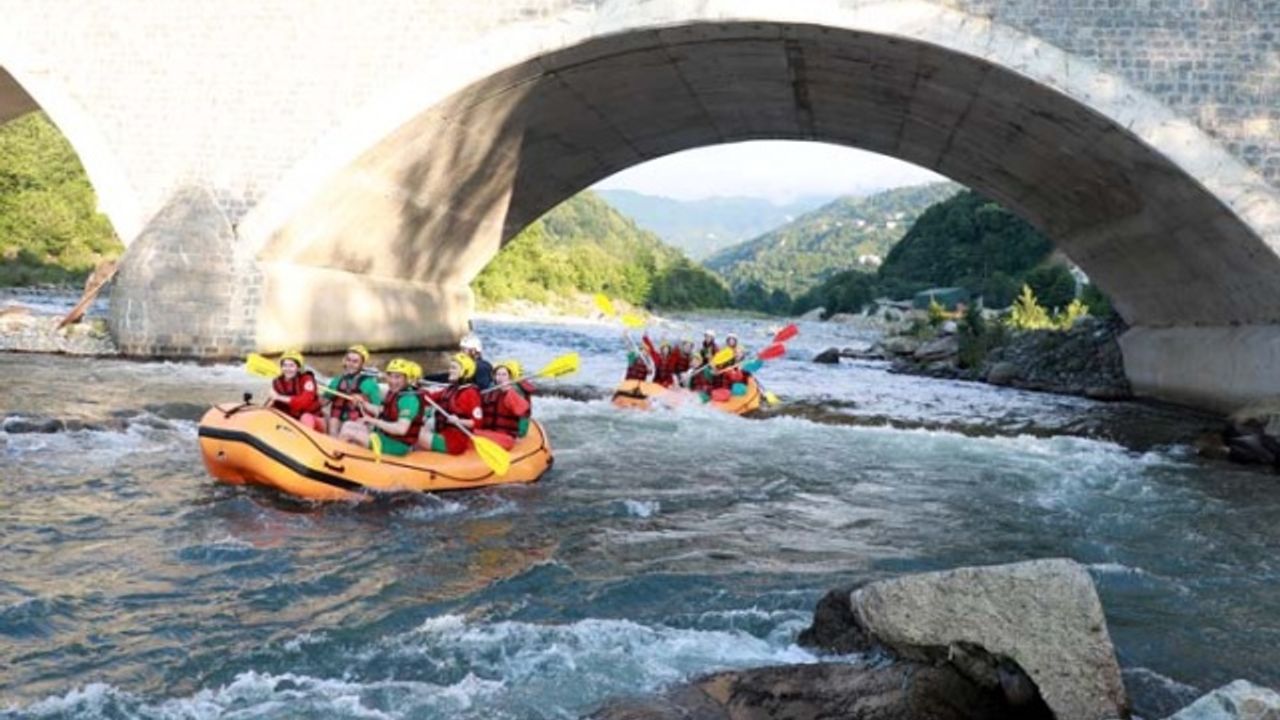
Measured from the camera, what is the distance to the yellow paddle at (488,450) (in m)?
8.38

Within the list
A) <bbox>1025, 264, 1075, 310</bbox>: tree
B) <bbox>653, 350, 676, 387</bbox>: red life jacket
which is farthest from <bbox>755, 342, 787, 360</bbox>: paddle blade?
<bbox>1025, 264, 1075, 310</bbox>: tree

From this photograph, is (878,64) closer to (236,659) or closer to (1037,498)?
(1037,498)

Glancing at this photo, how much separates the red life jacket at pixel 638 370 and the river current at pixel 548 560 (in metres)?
2.55

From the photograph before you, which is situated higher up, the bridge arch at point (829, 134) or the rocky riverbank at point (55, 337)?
the bridge arch at point (829, 134)

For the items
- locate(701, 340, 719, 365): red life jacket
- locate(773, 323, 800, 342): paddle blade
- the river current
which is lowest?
the river current

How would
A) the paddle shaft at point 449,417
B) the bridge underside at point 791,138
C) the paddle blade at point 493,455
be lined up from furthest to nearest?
the bridge underside at point 791,138 → the paddle shaft at point 449,417 → the paddle blade at point 493,455

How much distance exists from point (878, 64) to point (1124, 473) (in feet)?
19.2

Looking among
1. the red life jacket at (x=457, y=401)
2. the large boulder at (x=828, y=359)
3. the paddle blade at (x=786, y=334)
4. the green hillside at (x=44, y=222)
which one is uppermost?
the green hillside at (x=44, y=222)

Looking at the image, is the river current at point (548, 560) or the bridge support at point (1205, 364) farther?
the bridge support at point (1205, 364)

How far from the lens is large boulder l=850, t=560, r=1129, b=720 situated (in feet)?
12.9

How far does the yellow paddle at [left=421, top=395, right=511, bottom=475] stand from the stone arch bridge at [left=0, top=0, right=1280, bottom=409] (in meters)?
6.19

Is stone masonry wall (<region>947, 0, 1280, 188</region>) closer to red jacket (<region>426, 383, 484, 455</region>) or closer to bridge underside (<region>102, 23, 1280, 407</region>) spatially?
bridge underside (<region>102, 23, 1280, 407</region>)

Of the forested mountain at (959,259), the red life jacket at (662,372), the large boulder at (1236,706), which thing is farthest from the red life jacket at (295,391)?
the forested mountain at (959,259)

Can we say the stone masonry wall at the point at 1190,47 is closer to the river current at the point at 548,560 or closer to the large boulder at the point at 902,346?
the river current at the point at 548,560
